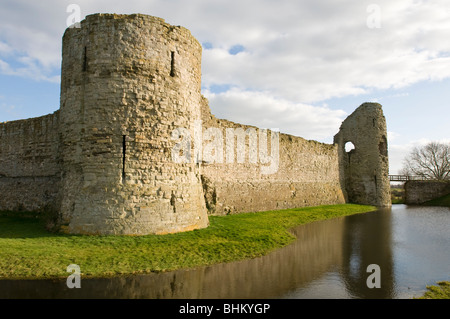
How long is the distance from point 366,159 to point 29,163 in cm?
2349

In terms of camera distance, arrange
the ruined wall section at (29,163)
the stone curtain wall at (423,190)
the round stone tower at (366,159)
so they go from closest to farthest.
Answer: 1. the ruined wall section at (29,163)
2. the round stone tower at (366,159)
3. the stone curtain wall at (423,190)

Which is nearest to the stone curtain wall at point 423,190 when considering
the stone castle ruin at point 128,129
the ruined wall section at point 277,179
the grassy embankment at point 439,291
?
the ruined wall section at point 277,179

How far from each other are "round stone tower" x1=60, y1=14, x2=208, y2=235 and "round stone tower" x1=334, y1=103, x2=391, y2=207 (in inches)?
806

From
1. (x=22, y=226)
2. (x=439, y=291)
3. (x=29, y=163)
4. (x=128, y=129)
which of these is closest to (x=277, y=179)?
(x=128, y=129)

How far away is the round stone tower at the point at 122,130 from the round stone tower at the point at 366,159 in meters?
20.5

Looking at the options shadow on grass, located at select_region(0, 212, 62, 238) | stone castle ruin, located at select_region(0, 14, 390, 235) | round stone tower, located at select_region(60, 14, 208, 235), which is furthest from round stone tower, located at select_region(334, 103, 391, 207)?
shadow on grass, located at select_region(0, 212, 62, 238)

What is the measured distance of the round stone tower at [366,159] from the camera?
26.0 m

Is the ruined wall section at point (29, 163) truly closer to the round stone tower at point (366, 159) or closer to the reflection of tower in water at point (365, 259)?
the reflection of tower in water at point (365, 259)

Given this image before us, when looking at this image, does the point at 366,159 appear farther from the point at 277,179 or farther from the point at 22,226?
the point at 22,226

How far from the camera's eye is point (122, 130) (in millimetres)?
9070

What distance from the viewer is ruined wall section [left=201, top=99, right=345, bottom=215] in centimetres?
1494

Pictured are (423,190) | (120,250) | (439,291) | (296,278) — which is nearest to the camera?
(439,291)

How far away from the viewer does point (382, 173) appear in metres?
26.1

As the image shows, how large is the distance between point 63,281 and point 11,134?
1116 cm
